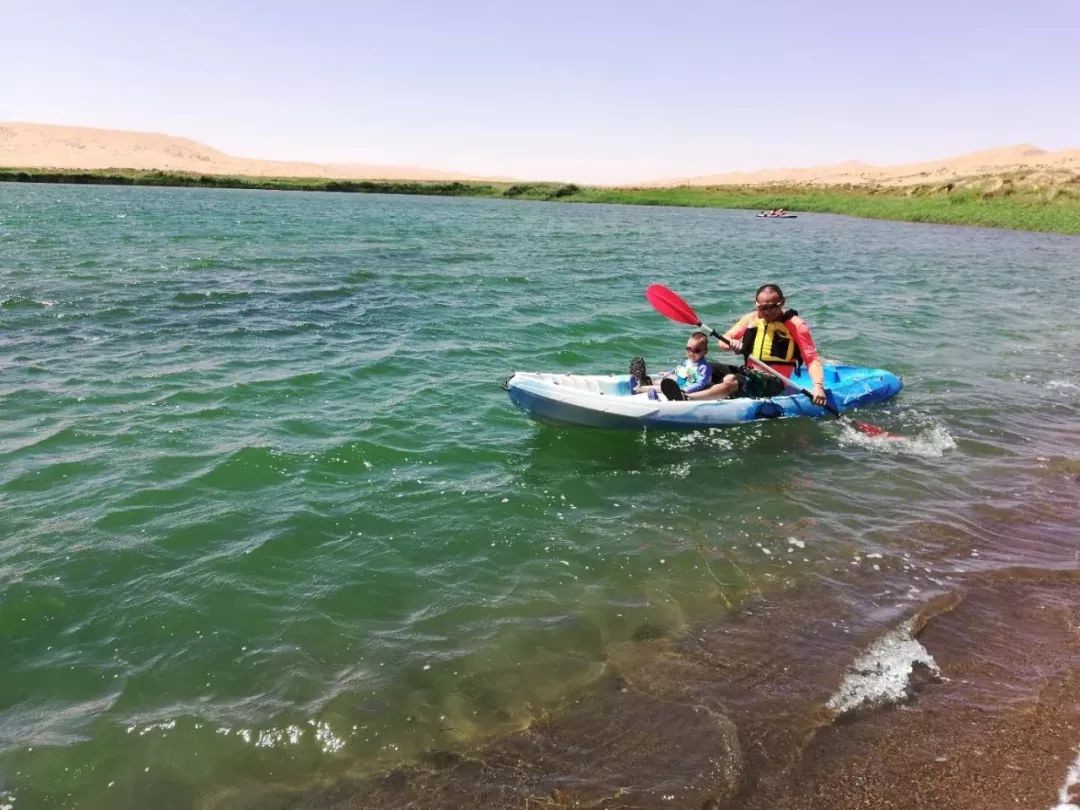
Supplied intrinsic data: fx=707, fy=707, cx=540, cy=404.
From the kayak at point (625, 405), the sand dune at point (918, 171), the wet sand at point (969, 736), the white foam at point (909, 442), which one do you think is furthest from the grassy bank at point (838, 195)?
the wet sand at point (969, 736)

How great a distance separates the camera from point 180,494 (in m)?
6.75

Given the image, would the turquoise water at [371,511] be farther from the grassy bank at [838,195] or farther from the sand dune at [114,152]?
the sand dune at [114,152]

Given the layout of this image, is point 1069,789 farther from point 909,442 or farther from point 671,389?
point 671,389

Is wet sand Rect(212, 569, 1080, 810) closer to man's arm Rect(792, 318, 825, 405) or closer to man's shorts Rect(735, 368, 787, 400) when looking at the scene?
man's arm Rect(792, 318, 825, 405)

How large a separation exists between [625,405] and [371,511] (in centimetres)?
337

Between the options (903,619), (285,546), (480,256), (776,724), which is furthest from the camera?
(480,256)

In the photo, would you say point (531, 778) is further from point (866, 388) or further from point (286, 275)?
point (286, 275)

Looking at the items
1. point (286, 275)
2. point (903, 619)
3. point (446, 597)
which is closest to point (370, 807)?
point (446, 597)

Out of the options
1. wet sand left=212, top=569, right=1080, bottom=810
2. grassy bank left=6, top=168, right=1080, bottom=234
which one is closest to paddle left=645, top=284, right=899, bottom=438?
wet sand left=212, top=569, right=1080, bottom=810

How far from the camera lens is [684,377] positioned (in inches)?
369

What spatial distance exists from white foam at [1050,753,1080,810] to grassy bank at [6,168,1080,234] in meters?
47.8

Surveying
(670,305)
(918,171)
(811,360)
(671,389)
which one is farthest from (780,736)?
(918,171)

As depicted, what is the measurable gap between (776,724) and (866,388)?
23.6 feet

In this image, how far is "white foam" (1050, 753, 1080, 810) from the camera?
132 inches
